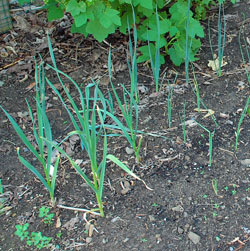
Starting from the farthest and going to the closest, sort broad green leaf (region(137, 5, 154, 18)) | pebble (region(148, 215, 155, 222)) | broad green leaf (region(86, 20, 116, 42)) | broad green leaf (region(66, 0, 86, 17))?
broad green leaf (region(137, 5, 154, 18)) < broad green leaf (region(86, 20, 116, 42)) < broad green leaf (region(66, 0, 86, 17)) < pebble (region(148, 215, 155, 222))

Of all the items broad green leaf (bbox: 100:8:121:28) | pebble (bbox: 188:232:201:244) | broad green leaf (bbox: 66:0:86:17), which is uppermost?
broad green leaf (bbox: 66:0:86:17)

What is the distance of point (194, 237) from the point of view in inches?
74.6

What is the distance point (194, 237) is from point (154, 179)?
1.32 ft

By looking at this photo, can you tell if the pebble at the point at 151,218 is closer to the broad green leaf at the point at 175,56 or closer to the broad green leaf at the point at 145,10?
the broad green leaf at the point at 175,56

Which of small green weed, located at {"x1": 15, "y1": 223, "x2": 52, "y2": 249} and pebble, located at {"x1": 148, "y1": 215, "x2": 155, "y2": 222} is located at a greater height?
small green weed, located at {"x1": 15, "y1": 223, "x2": 52, "y2": 249}

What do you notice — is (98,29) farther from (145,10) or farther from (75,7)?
(145,10)

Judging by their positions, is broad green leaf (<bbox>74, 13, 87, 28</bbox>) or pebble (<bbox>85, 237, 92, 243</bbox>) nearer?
pebble (<bbox>85, 237, 92, 243</bbox>)

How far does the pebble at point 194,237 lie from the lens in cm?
188

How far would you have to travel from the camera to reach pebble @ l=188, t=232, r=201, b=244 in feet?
6.17

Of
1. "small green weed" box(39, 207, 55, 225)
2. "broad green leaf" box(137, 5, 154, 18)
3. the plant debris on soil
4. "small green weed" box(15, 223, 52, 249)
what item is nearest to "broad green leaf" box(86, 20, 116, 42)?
"broad green leaf" box(137, 5, 154, 18)

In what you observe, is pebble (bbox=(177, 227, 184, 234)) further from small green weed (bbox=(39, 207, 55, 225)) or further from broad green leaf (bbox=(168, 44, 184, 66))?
broad green leaf (bbox=(168, 44, 184, 66))

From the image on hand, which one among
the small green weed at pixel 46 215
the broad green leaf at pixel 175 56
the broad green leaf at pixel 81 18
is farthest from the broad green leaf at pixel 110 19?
→ the small green weed at pixel 46 215

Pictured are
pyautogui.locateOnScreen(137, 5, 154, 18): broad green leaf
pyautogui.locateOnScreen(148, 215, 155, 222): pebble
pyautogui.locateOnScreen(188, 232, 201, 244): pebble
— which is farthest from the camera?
pyautogui.locateOnScreen(137, 5, 154, 18): broad green leaf

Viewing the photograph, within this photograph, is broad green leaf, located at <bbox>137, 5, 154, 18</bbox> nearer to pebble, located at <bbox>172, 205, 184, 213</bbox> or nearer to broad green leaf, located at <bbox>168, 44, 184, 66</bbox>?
broad green leaf, located at <bbox>168, 44, 184, 66</bbox>
